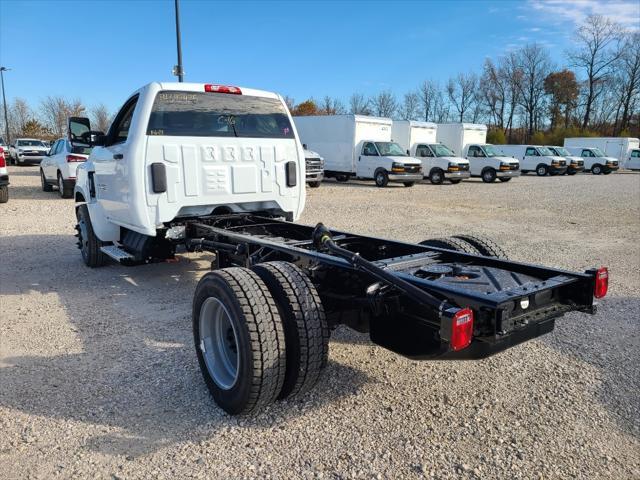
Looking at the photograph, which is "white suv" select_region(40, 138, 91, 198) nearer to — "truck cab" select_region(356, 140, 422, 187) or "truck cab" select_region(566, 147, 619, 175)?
"truck cab" select_region(356, 140, 422, 187)

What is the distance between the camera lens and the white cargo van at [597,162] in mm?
35031

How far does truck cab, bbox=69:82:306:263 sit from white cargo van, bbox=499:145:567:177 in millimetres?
28832

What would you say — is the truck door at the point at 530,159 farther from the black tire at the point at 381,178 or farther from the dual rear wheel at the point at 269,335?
the dual rear wheel at the point at 269,335

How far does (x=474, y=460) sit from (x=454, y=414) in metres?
0.49

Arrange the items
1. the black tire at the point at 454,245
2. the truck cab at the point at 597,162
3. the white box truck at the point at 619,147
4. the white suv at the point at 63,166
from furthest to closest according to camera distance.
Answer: the white box truck at the point at 619,147 → the truck cab at the point at 597,162 → the white suv at the point at 63,166 → the black tire at the point at 454,245

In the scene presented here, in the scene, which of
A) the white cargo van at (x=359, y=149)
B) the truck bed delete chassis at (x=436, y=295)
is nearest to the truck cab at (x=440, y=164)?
the white cargo van at (x=359, y=149)

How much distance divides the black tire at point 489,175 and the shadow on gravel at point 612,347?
2107 cm

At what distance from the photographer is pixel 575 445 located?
287 centimetres

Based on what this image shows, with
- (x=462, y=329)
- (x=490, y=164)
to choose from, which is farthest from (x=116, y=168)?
(x=490, y=164)

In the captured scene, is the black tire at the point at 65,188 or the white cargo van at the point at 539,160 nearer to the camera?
the black tire at the point at 65,188

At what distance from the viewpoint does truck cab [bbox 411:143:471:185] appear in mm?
23219

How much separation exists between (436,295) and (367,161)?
1958 centimetres

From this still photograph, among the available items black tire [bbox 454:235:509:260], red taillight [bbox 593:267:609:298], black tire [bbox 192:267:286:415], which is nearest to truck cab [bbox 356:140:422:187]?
black tire [bbox 454:235:509:260]

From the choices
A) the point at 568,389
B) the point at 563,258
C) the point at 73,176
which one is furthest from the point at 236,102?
the point at 73,176
